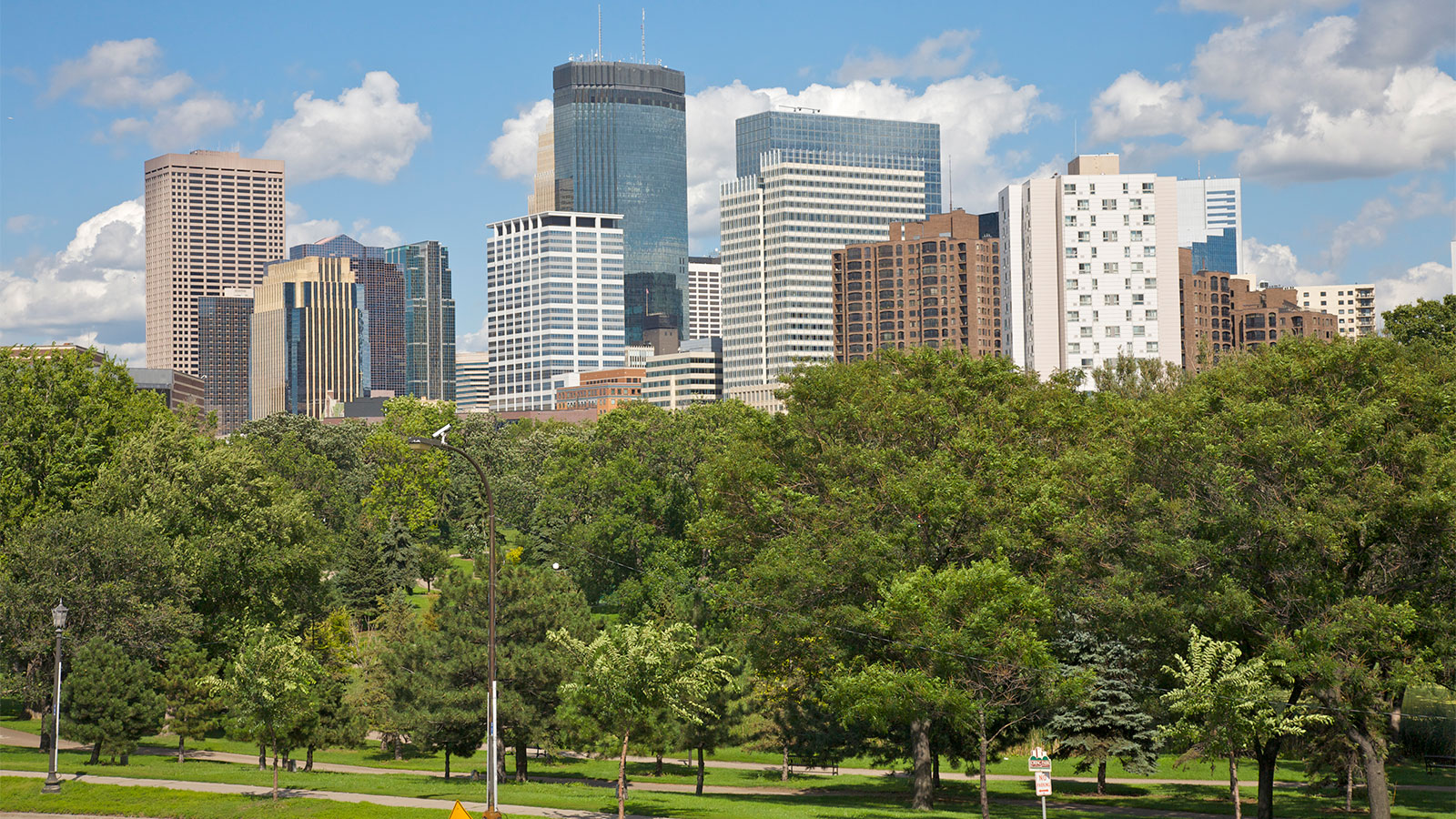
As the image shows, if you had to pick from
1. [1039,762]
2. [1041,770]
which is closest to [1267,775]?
[1039,762]

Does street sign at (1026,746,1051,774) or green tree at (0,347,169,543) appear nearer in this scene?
street sign at (1026,746,1051,774)

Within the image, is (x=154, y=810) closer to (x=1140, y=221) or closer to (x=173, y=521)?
(x=173, y=521)

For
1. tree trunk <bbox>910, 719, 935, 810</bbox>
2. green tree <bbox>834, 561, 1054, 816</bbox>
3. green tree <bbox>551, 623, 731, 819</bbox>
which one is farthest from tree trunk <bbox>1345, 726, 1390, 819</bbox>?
green tree <bbox>551, 623, 731, 819</bbox>

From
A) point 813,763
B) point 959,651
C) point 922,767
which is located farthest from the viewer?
point 813,763

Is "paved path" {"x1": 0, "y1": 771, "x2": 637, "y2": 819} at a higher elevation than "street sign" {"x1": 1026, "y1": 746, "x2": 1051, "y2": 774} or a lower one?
lower

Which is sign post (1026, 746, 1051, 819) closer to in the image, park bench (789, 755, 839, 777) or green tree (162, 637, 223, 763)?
park bench (789, 755, 839, 777)

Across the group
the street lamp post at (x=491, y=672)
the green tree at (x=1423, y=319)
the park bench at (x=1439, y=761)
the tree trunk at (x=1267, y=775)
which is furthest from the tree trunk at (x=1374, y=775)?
the green tree at (x=1423, y=319)

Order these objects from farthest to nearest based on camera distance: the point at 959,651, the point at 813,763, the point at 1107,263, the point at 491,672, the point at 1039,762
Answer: the point at 1107,263 < the point at 813,763 < the point at 959,651 < the point at 491,672 < the point at 1039,762

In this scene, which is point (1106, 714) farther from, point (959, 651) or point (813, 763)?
point (813, 763)

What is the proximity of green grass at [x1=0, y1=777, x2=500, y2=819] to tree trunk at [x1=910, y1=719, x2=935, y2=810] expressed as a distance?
1648 cm

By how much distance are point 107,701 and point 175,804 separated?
38.7ft

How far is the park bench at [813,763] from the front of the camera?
5495 cm

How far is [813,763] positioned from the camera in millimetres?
55531

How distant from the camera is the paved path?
39875 millimetres
